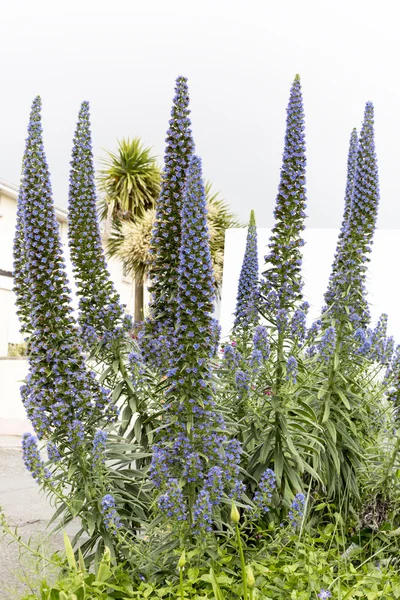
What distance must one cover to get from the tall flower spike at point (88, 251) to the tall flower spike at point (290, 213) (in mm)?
936

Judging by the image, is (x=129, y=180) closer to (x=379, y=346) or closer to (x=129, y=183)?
(x=129, y=183)

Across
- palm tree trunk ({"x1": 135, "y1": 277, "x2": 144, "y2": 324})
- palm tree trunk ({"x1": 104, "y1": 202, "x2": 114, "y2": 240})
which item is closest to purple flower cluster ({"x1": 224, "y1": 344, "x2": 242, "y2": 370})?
palm tree trunk ({"x1": 135, "y1": 277, "x2": 144, "y2": 324})

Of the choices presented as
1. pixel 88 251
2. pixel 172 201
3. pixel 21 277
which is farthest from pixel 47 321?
pixel 172 201

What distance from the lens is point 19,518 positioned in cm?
630

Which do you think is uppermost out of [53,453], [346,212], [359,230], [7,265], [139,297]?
[7,265]

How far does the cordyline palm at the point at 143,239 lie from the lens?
84.9 feet

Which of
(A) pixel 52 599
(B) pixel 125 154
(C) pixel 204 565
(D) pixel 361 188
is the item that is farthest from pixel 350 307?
(B) pixel 125 154

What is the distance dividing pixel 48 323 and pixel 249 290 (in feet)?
4.15

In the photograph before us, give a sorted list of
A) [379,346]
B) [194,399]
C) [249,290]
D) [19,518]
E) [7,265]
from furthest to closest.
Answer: [7,265] → [19,518] → [379,346] → [249,290] → [194,399]

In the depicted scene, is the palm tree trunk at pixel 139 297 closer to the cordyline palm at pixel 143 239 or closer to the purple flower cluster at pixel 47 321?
the cordyline palm at pixel 143 239

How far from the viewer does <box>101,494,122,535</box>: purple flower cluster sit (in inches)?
123

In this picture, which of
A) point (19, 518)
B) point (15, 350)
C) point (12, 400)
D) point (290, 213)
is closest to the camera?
point (290, 213)

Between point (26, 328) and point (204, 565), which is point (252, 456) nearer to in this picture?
point (204, 565)

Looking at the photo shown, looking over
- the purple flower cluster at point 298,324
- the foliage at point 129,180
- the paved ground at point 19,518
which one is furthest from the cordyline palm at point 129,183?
the purple flower cluster at point 298,324
